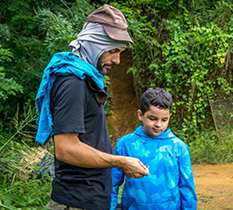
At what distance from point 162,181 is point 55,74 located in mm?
1144

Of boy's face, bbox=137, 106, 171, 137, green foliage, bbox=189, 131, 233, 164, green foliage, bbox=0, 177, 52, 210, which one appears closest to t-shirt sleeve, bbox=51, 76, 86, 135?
boy's face, bbox=137, 106, 171, 137

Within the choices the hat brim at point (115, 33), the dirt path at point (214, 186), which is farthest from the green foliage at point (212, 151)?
the hat brim at point (115, 33)

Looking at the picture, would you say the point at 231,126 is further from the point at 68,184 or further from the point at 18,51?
the point at 68,184

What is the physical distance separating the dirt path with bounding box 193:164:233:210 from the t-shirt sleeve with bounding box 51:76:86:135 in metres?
3.36

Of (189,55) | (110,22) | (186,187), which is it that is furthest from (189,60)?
(110,22)

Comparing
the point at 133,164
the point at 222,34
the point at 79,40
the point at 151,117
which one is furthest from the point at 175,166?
the point at 222,34

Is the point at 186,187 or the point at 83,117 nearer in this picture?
the point at 83,117

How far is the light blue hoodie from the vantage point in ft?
7.77

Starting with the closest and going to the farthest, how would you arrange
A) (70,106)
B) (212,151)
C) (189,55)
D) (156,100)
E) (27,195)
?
(70,106) → (156,100) → (27,195) → (212,151) → (189,55)

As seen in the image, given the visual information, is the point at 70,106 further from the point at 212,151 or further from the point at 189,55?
the point at 189,55

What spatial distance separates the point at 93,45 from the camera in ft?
6.57

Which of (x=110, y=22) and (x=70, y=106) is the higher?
(x=110, y=22)

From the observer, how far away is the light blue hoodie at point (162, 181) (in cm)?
237

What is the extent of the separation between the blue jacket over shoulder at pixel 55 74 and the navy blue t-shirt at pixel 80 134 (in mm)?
35
